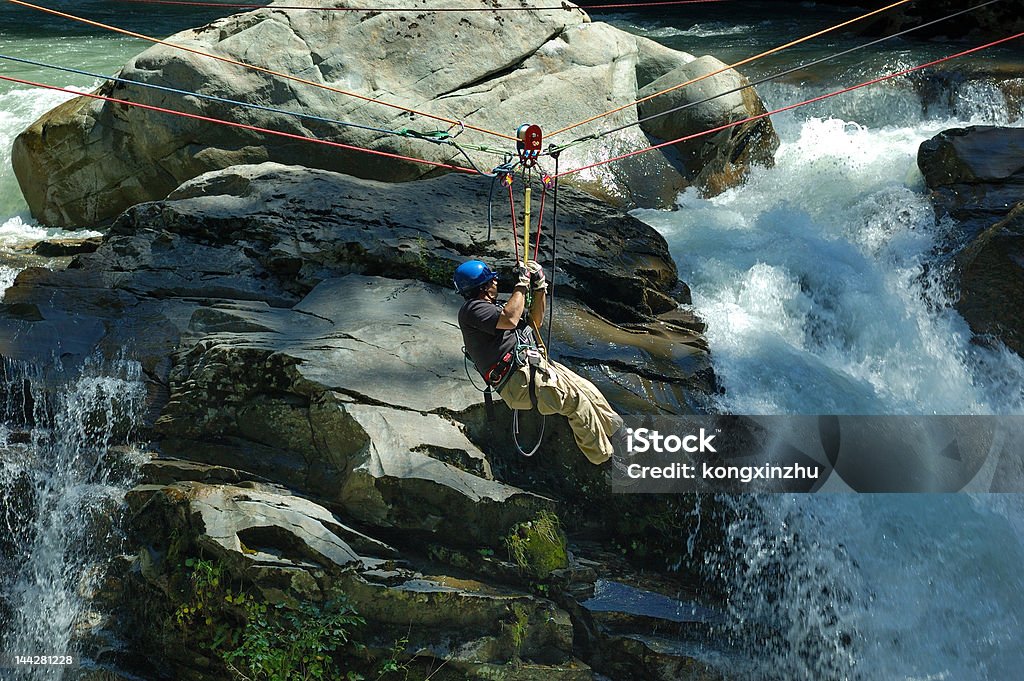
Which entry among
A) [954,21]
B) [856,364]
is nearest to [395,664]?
[856,364]

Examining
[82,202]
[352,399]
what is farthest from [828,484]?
[82,202]

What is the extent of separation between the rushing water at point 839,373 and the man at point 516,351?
1584 mm

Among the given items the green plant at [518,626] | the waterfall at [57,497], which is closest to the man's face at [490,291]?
the green plant at [518,626]

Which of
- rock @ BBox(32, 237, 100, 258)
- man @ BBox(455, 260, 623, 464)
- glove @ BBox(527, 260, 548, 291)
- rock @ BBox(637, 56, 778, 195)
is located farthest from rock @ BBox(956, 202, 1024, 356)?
rock @ BBox(32, 237, 100, 258)

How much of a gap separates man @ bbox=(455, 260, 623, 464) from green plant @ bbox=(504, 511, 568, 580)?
71 centimetres

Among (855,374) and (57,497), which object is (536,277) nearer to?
(57,497)

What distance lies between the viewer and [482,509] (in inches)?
250

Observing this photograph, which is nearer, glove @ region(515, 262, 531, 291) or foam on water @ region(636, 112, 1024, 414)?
glove @ region(515, 262, 531, 291)

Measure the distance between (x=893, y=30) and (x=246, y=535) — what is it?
15295 mm

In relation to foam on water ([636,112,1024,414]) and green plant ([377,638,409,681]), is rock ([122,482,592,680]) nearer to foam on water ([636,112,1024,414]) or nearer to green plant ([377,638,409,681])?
green plant ([377,638,409,681])

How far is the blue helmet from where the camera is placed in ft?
19.9

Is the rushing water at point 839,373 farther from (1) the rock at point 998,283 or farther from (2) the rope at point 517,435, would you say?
(2) the rope at point 517,435

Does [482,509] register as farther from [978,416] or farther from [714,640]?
[978,416]

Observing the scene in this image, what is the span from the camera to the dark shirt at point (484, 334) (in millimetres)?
6004
